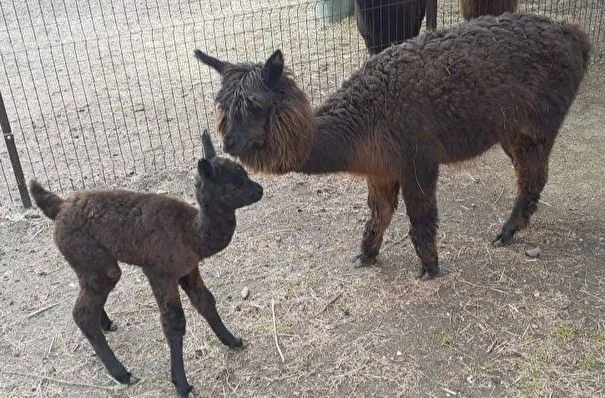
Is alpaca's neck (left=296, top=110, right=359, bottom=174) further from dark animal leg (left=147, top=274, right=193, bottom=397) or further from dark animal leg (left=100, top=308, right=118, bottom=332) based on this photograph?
dark animal leg (left=100, top=308, right=118, bottom=332)

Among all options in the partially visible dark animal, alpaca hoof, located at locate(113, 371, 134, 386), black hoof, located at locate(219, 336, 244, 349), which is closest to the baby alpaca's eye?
black hoof, located at locate(219, 336, 244, 349)

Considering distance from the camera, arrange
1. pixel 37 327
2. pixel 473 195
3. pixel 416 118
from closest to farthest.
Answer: pixel 416 118 → pixel 37 327 → pixel 473 195

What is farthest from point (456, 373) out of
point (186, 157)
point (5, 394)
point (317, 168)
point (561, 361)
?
→ point (186, 157)

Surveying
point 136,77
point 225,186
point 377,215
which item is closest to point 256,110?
point 225,186

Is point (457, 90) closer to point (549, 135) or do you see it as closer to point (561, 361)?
point (549, 135)

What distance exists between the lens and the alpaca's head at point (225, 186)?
2.88 m

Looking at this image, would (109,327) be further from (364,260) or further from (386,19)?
(386,19)

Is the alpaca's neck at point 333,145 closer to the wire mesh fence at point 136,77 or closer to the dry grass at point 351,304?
the dry grass at point 351,304

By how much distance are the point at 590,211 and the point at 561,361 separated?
168cm

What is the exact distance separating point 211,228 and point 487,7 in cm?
369

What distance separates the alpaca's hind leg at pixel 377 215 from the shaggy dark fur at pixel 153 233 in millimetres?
1224

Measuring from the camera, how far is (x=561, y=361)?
3297 mm

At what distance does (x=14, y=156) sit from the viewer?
508 centimetres

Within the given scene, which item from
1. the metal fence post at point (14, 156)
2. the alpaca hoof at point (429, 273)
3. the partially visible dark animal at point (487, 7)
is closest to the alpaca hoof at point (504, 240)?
the alpaca hoof at point (429, 273)
